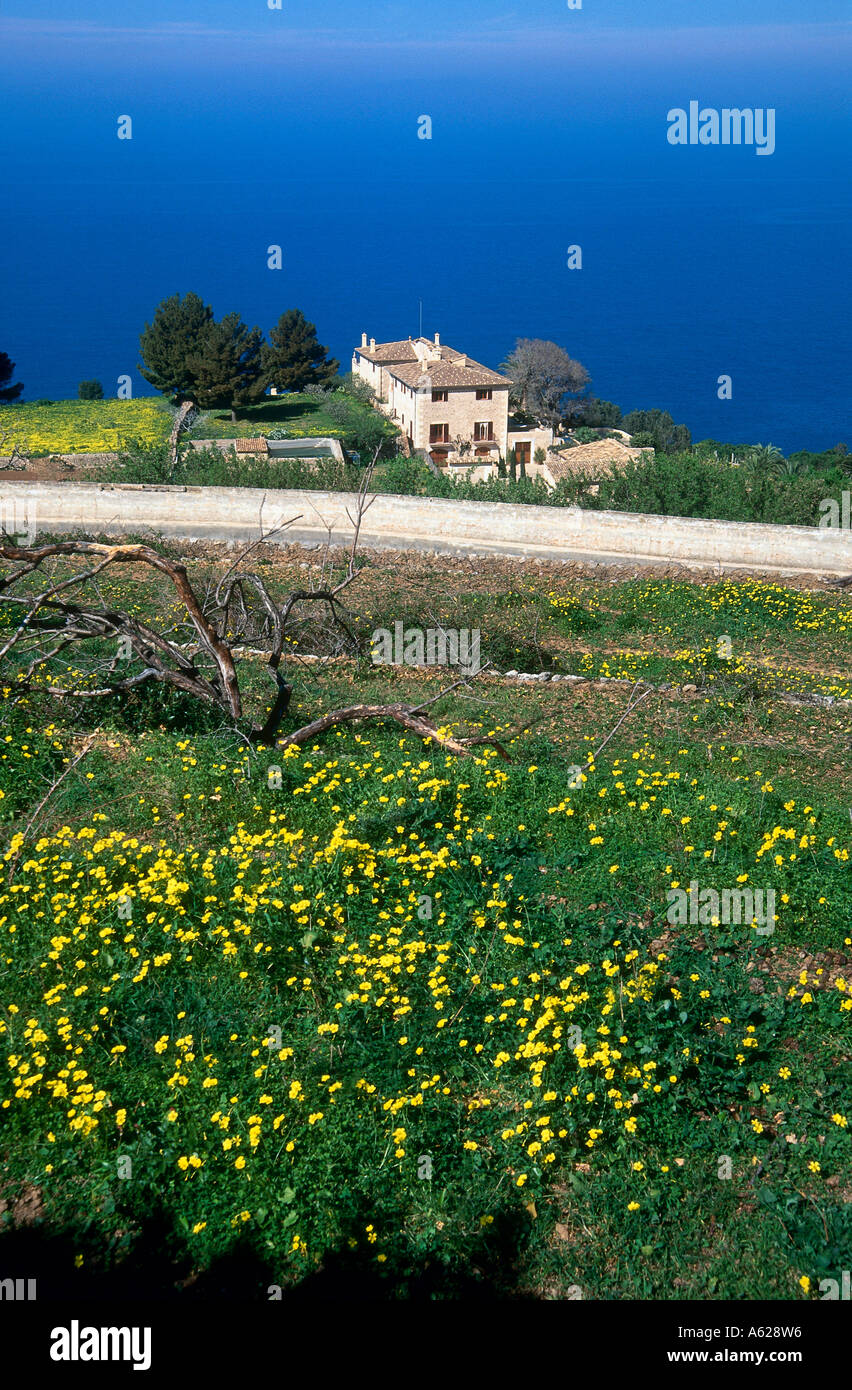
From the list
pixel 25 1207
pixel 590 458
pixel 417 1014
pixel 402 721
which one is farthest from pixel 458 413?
pixel 25 1207

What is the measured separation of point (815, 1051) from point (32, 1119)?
459 cm

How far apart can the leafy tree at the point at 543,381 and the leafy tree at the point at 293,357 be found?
36.6 ft

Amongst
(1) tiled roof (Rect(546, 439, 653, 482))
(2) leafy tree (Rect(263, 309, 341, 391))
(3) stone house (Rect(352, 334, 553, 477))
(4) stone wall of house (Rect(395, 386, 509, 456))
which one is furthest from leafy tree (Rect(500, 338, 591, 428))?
(1) tiled roof (Rect(546, 439, 653, 482))

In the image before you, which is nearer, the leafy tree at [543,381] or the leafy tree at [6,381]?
the leafy tree at [6,381]

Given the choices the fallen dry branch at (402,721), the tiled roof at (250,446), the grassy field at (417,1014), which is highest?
the tiled roof at (250,446)

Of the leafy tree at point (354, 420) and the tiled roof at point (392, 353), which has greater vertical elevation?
the tiled roof at point (392, 353)

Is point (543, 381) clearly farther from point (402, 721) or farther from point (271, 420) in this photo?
point (402, 721)

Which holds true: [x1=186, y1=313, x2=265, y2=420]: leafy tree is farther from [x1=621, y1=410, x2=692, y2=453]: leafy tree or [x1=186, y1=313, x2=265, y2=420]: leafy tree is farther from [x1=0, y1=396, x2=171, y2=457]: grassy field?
[x1=621, y1=410, x2=692, y2=453]: leafy tree

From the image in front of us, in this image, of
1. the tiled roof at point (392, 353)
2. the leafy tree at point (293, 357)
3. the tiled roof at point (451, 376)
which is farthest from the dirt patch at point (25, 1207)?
the tiled roof at point (392, 353)

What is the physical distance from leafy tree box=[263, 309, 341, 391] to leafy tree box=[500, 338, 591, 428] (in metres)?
11.1

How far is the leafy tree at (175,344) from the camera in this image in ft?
194

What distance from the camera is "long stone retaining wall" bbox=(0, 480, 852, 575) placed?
23.8m

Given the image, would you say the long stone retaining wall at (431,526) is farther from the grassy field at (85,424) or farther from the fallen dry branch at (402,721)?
the fallen dry branch at (402,721)
